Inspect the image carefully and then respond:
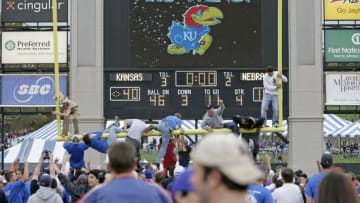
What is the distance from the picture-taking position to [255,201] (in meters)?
6.91

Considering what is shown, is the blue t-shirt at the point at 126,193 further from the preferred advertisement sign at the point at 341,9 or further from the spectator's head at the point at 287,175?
the preferred advertisement sign at the point at 341,9

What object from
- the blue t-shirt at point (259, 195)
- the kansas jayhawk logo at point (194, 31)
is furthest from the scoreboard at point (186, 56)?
the blue t-shirt at point (259, 195)

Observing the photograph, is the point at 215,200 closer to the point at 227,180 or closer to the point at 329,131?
the point at 227,180

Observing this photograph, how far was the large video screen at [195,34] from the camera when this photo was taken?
1945 cm

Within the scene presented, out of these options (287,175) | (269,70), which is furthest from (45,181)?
(269,70)

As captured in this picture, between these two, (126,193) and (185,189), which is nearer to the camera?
(185,189)

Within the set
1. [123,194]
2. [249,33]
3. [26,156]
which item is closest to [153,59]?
[249,33]

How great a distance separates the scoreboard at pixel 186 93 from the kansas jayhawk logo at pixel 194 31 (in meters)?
0.81

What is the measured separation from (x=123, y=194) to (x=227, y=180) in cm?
138

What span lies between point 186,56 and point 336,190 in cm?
1589

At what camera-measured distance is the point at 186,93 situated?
19.2m

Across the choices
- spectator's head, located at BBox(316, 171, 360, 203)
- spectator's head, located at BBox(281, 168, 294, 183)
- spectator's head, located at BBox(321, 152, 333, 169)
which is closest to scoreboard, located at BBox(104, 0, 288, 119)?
spectator's head, located at BBox(281, 168, 294, 183)

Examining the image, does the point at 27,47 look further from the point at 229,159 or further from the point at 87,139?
the point at 229,159

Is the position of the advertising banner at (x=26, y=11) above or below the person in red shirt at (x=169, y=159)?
above
